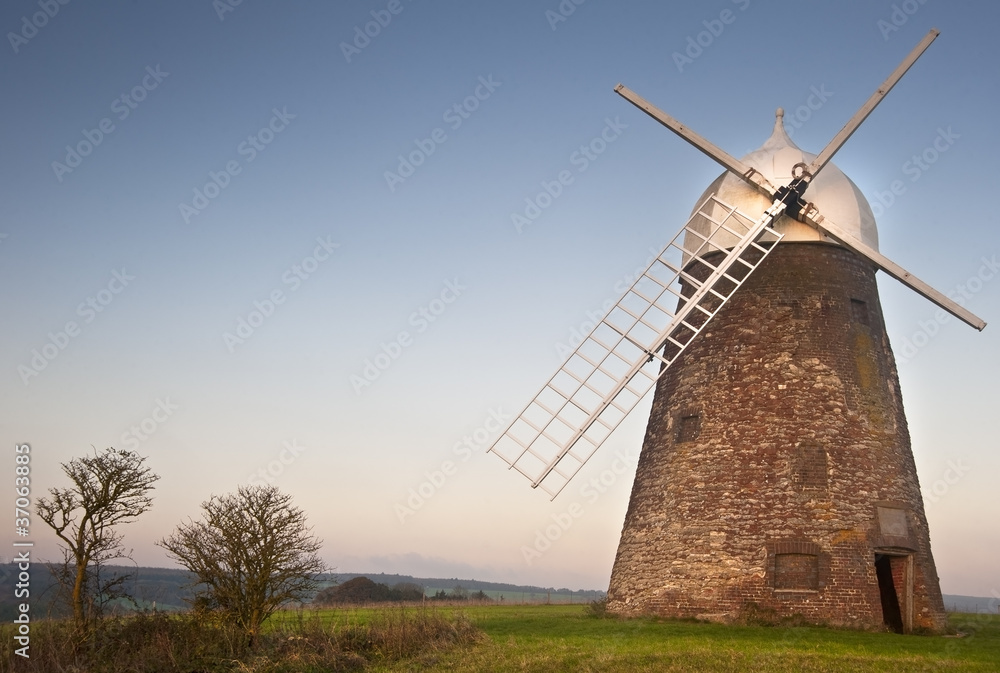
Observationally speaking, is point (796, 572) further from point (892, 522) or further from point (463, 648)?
point (463, 648)

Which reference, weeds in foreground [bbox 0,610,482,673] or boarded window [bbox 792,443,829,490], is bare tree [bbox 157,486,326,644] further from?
boarded window [bbox 792,443,829,490]

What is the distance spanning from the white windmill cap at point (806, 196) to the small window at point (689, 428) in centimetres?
409

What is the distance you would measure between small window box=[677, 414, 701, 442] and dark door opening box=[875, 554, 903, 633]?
408cm

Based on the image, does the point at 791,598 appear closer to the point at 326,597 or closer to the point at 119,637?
the point at 119,637

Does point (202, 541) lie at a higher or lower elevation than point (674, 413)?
lower

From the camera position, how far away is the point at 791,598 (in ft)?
52.0

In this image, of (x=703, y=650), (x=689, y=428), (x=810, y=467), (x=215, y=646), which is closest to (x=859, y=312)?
(x=810, y=467)

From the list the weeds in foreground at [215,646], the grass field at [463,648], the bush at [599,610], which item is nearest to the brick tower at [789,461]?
the bush at [599,610]

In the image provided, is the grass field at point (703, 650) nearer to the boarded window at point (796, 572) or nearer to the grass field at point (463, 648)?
the grass field at point (463, 648)

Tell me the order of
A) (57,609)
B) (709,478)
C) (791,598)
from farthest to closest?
(709,478), (791,598), (57,609)

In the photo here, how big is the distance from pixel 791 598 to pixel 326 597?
21.5 m

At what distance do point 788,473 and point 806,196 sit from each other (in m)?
5.58

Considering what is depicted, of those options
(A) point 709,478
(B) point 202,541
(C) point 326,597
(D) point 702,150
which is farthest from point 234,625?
(C) point 326,597

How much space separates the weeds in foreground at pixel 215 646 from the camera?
37.2 feet
